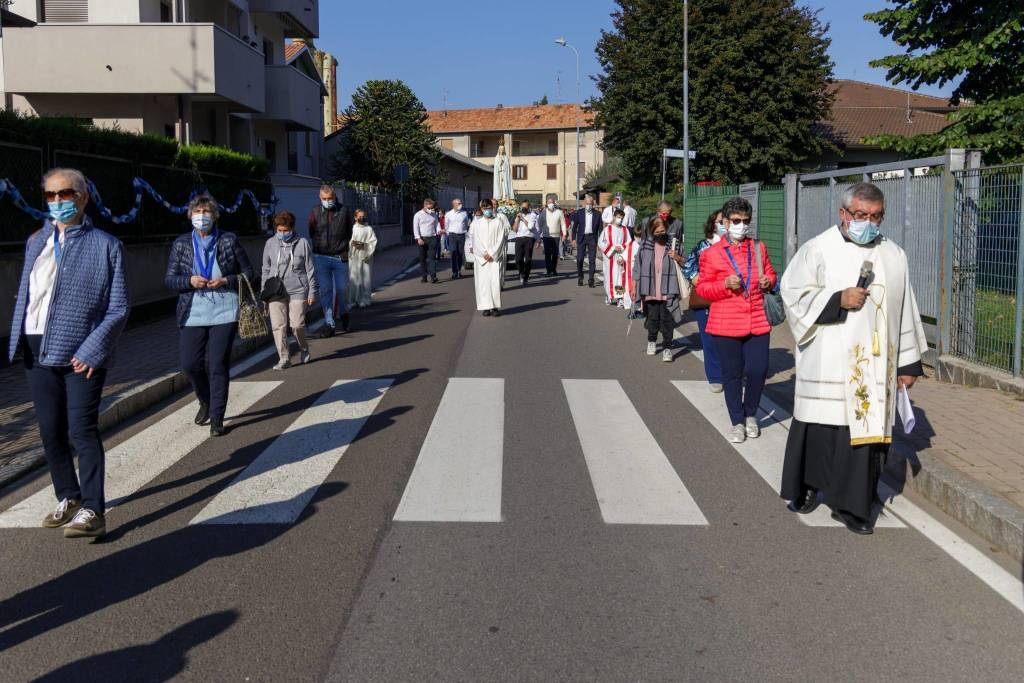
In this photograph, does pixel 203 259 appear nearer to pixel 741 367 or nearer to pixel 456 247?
pixel 741 367

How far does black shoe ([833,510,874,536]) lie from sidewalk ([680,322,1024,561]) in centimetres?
60

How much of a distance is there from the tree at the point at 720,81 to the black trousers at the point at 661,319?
1296 inches

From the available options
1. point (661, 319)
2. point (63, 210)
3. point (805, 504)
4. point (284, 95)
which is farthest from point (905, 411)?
point (284, 95)

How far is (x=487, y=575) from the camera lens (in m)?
4.72

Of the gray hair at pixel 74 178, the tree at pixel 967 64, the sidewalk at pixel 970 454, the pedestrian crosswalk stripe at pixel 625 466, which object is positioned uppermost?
the tree at pixel 967 64

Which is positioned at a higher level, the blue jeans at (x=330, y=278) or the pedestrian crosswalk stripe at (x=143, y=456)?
the blue jeans at (x=330, y=278)

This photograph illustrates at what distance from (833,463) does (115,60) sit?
21558mm

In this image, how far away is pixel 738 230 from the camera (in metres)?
7.57

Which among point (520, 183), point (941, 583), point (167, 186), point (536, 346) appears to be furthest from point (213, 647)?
point (520, 183)

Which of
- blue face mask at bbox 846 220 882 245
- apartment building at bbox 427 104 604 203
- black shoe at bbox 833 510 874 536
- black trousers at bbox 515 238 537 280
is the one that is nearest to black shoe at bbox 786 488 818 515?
black shoe at bbox 833 510 874 536

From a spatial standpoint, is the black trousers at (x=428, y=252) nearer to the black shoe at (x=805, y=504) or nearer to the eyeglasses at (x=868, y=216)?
the black shoe at (x=805, y=504)

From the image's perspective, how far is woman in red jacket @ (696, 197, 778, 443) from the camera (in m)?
7.55

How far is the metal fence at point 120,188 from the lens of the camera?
37.9 feet

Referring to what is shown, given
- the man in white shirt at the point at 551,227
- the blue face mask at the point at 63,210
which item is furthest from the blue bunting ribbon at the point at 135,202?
the man in white shirt at the point at 551,227
